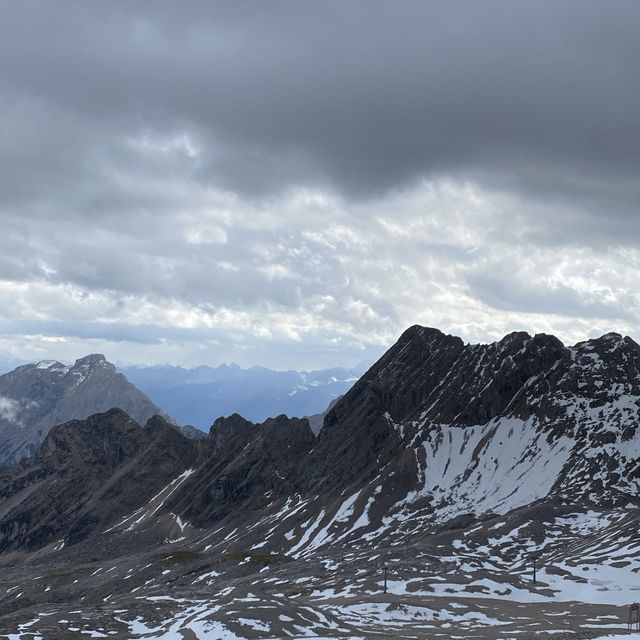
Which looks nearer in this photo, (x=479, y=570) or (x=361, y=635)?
(x=361, y=635)

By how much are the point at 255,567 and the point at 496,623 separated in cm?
7330

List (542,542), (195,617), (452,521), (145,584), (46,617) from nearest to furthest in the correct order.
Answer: (195,617)
(46,617)
(542,542)
(145,584)
(452,521)

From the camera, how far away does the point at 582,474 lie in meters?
198

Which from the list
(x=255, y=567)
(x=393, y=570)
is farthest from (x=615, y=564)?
(x=255, y=567)

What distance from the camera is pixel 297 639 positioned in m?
84.2

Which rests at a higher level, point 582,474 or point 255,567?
point 582,474

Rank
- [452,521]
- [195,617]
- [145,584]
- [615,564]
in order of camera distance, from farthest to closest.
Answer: [452,521], [145,584], [615,564], [195,617]

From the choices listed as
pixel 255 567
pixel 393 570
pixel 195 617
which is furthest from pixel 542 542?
pixel 195 617

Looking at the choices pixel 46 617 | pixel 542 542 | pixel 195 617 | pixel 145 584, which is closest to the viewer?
pixel 195 617

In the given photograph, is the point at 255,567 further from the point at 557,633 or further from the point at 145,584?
the point at 557,633

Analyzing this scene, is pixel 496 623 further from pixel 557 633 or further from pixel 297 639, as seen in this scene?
pixel 297 639

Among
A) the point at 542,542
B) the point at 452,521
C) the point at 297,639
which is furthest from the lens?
the point at 452,521

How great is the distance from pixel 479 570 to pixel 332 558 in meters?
35.1

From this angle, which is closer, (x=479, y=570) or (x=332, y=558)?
(x=479, y=570)
